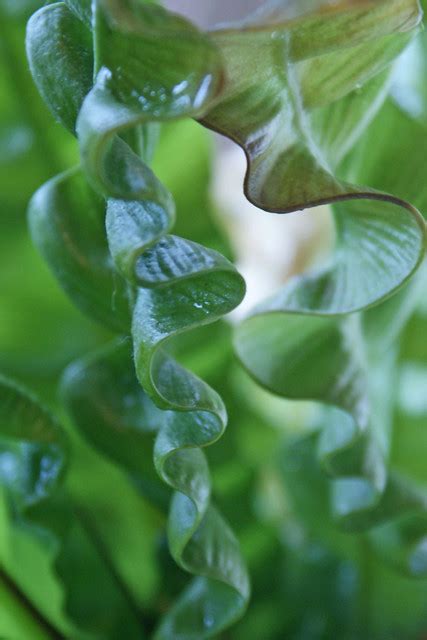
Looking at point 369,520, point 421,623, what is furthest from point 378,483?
point 421,623

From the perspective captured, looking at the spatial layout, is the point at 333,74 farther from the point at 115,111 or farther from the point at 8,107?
the point at 8,107

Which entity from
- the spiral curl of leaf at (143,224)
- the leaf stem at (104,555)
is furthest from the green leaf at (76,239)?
the leaf stem at (104,555)

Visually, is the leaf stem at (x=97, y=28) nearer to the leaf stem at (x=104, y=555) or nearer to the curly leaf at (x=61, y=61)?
the curly leaf at (x=61, y=61)

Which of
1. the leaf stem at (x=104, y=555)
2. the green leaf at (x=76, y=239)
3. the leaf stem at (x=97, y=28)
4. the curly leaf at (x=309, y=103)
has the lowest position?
the leaf stem at (x=104, y=555)

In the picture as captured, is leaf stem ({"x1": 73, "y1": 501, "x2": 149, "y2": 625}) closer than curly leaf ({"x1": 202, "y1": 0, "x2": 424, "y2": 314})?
No

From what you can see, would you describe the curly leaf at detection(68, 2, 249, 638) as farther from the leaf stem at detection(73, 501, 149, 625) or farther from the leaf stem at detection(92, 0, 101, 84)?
the leaf stem at detection(73, 501, 149, 625)

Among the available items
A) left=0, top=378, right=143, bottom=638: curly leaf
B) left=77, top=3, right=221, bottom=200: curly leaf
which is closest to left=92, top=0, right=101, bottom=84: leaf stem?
left=77, top=3, right=221, bottom=200: curly leaf

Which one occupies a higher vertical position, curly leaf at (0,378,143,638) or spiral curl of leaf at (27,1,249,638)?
spiral curl of leaf at (27,1,249,638)

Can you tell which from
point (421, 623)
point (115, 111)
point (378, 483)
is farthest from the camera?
point (421, 623)
